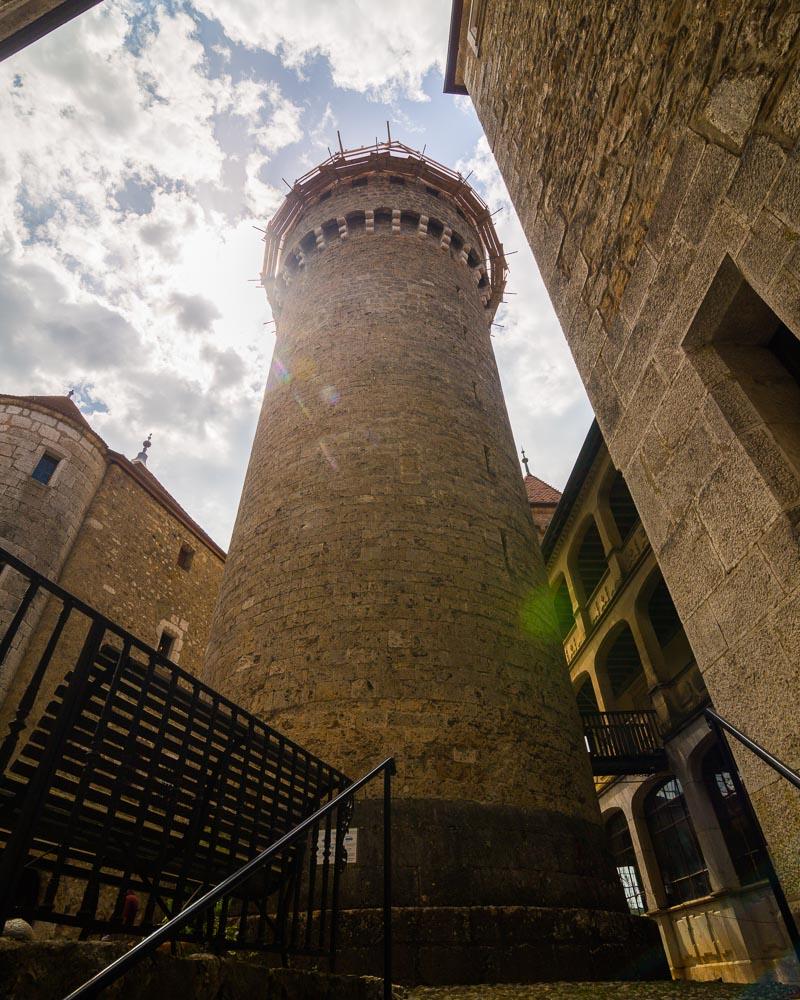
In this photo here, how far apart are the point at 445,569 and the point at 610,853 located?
3717 mm

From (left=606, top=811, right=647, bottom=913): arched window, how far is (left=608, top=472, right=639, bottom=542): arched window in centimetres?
703

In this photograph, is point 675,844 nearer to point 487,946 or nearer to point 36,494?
point 487,946

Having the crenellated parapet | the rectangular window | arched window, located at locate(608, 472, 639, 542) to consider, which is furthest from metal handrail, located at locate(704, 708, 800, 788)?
the crenellated parapet

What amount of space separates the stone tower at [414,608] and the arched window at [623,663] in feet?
23.6

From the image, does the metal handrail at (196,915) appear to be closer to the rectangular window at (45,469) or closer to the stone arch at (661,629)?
the stone arch at (661,629)

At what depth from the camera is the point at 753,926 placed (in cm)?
903

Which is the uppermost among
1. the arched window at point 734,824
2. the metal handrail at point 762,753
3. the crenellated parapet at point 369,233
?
the crenellated parapet at point 369,233

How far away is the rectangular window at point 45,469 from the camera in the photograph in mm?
11820

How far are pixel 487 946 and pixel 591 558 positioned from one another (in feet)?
43.5

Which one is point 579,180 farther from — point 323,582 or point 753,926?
point 753,926

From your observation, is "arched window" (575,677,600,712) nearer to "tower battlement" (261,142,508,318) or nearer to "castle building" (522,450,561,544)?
"castle building" (522,450,561,544)

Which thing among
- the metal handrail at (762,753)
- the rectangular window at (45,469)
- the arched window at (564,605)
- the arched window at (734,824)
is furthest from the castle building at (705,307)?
the arched window at (564,605)

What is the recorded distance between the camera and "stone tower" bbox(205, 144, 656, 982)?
5.81 metres

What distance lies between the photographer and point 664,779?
472 inches
